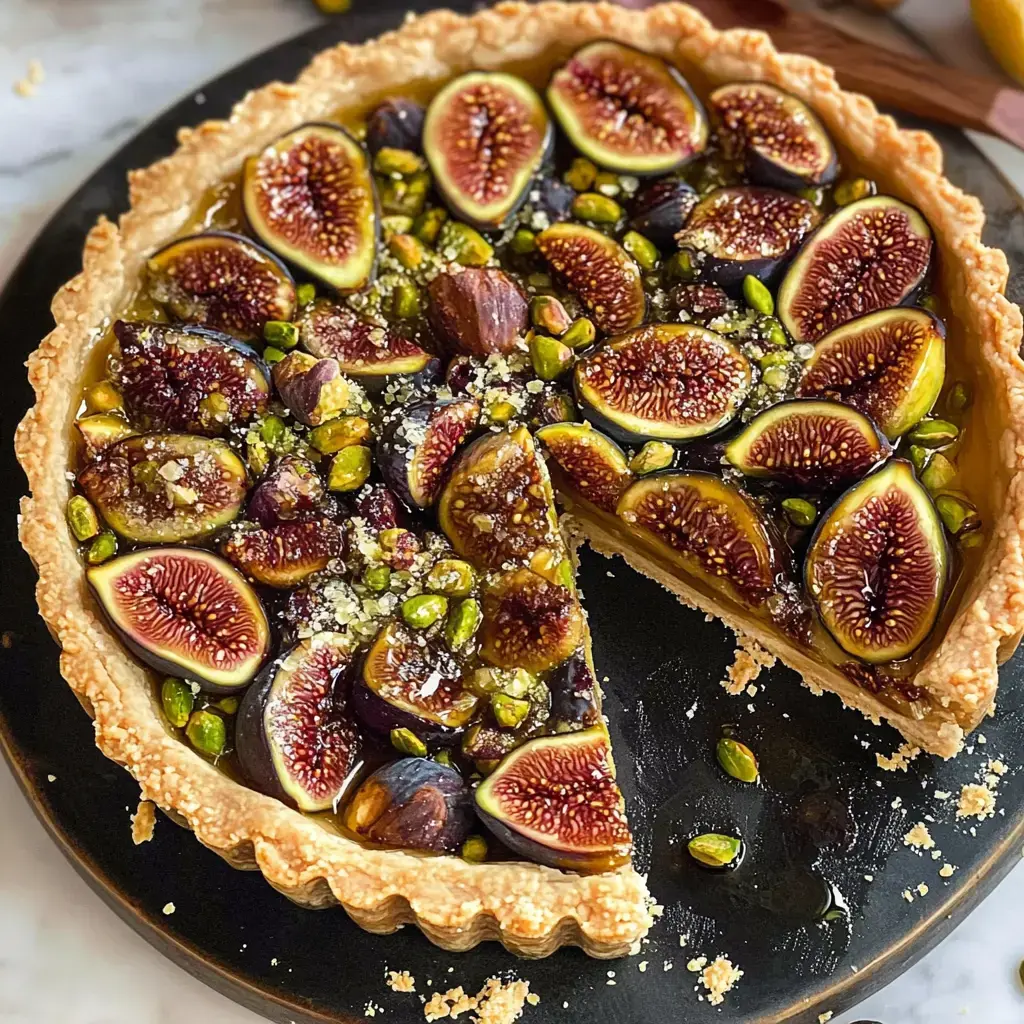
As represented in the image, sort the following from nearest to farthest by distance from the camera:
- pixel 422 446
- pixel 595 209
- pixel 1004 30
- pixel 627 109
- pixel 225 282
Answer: pixel 422 446 < pixel 225 282 < pixel 595 209 < pixel 627 109 < pixel 1004 30

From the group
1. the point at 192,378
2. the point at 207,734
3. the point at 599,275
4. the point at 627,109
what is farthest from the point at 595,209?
the point at 207,734

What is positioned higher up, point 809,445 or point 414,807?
point 809,445

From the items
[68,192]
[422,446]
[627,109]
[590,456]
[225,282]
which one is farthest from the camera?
[68,192]

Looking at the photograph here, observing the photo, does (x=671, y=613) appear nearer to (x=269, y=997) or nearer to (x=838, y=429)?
(x=838, y=429)

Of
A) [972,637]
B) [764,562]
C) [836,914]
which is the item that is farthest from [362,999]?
[972,637]

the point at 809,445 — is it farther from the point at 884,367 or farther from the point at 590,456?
the point at 590,456

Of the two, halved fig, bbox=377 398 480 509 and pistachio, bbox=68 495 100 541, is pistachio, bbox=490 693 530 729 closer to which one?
halved fig, bbox=377 398 480 509

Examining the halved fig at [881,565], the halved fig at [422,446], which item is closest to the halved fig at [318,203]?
the halved fig at [422,446]
